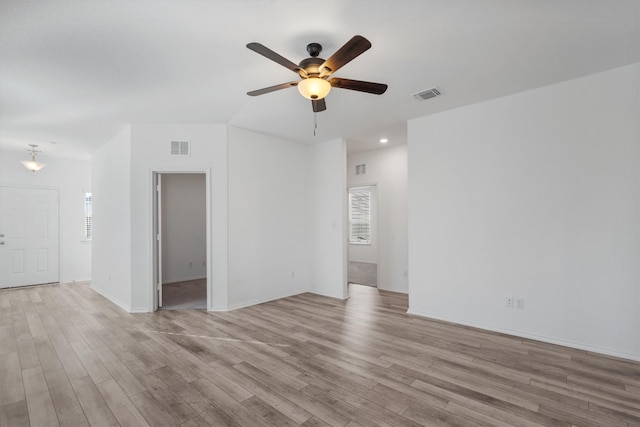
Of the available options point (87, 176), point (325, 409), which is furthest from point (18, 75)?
point (87, 176)

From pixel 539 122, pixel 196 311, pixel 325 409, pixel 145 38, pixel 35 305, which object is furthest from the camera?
pixel 35 305

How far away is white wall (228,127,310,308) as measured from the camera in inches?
187

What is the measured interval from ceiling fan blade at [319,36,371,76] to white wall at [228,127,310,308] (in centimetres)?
274

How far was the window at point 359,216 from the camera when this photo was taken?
9.05 metres

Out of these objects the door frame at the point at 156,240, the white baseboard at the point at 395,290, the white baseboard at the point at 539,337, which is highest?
the door frame at the point at 156,240

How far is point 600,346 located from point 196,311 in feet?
16.3

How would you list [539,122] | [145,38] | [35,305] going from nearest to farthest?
[145,38] → [539,122] → [35,305]

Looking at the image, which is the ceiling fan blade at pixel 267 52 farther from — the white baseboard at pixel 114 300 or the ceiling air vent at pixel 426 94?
the white baseboard at pixel 114 300

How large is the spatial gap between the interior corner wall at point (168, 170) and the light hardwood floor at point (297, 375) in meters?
0.59

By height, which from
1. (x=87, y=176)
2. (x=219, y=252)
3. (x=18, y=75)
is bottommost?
(x=219, y=252)

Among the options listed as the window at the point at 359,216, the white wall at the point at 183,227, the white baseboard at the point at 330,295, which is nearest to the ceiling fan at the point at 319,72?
the white baseboard at the point at 330,295

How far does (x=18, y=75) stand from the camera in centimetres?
297

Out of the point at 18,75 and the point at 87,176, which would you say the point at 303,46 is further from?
the point at 87,176

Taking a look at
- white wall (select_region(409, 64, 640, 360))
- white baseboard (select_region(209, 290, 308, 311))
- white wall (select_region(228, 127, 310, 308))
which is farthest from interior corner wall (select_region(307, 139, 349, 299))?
white wall (select_region(409, 64, 640, 360))
